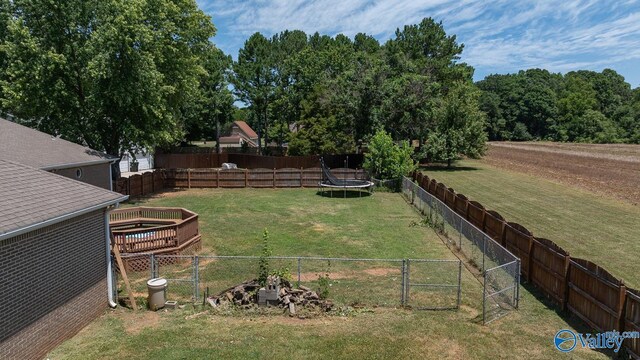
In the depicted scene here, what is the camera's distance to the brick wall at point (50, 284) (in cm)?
840

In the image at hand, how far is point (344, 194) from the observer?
104 ft

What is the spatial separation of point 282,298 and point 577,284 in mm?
7677

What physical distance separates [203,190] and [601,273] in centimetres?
2794

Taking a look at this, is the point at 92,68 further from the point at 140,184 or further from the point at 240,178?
the point at 240,178

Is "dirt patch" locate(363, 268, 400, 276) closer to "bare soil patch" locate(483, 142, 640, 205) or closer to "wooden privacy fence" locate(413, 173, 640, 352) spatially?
"wooden privacy fence" locate(413, 173, 640, 352)

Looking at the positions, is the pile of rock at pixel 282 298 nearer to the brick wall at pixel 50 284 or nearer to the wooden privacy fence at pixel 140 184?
the brick wall at pixel 50 284

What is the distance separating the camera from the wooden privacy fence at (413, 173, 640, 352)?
9.26m

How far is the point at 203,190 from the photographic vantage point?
110 feet

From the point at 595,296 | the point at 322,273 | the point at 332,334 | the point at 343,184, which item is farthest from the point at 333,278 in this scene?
the point at 343,184

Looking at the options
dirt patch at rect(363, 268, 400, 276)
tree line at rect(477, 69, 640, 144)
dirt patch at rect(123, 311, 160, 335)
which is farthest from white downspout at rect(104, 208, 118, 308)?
tree line at rect(477, 69, 640, 144)

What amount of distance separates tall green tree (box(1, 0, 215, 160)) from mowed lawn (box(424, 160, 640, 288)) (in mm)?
22831

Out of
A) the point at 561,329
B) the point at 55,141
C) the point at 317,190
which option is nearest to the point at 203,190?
the point at 317,190

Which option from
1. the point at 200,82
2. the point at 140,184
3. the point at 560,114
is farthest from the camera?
the point at 560,114

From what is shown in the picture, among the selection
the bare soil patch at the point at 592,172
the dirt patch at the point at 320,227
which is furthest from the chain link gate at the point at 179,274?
the bare soil patch at the point at 592,172
